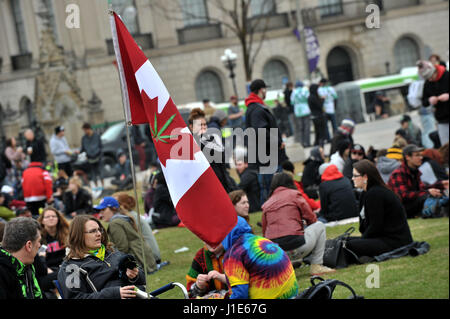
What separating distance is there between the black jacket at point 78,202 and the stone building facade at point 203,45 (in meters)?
24.6

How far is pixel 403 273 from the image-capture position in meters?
7.59

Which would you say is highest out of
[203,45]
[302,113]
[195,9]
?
[195,9]

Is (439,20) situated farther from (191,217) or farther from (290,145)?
(191,217)

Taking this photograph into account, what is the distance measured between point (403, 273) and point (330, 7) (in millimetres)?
37035

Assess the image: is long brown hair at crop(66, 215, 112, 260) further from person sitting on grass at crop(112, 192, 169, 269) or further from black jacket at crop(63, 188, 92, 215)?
black jacket at crop(63, 188, 92, 215)

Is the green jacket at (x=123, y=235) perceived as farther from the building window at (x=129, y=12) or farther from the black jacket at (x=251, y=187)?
the building window at (x=129, y=12)

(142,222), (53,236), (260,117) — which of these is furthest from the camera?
(260,117)

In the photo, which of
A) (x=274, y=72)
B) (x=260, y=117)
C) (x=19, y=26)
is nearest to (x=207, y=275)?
(x=260, y=117)

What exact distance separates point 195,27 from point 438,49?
14.1 metres

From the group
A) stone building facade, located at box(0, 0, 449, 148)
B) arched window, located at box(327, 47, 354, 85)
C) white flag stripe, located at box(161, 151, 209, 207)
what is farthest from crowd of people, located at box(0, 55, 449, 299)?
arched window, located at box(327, 47, 354, 85)

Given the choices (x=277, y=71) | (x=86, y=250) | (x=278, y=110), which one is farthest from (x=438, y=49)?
(x=86, y=250)

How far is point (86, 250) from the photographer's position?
17.8 ft

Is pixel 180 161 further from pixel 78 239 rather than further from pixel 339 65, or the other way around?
pixel 339 65
